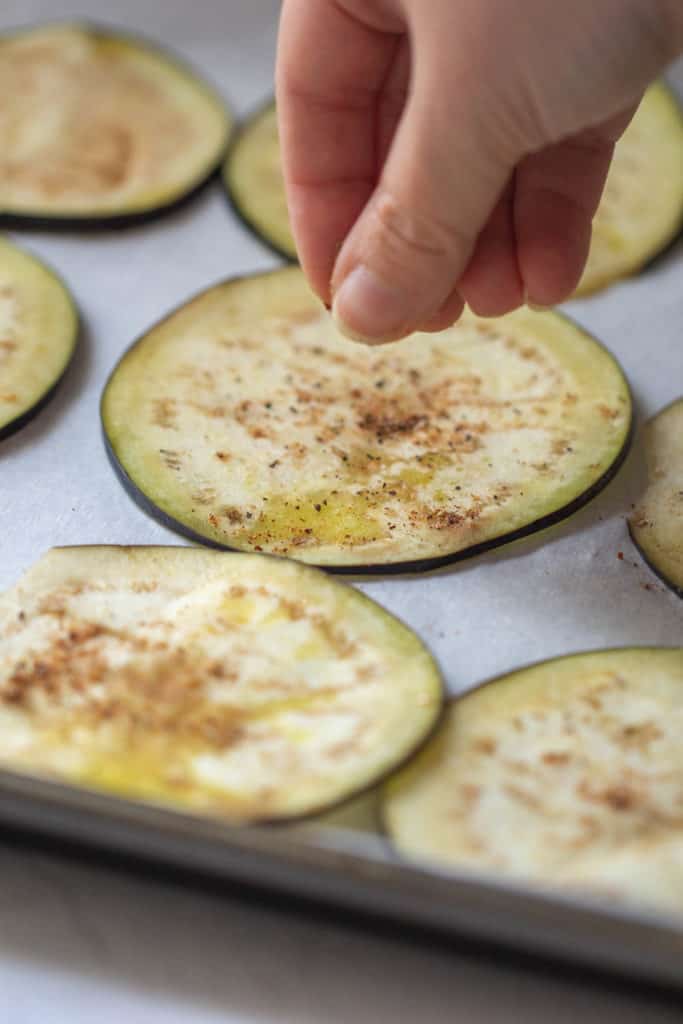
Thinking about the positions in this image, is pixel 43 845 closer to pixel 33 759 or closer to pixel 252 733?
pixel 33 759

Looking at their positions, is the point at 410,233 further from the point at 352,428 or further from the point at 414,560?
the point at 352,428

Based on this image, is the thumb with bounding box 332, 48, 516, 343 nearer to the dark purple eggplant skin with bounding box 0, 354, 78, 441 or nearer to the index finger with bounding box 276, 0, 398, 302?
the index finger with bounding box 276, 0, 398, 302

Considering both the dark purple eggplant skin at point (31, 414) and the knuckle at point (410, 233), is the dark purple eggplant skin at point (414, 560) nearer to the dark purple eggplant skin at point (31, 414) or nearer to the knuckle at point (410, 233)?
the dark purple eggplant skin at point (31, 414)

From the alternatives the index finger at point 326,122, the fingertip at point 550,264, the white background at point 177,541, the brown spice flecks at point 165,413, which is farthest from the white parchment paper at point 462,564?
the index finger at point 326,122

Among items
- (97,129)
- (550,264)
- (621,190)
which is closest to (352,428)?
(550,264)

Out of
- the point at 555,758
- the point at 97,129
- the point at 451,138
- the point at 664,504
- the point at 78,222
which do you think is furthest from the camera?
the point at 97,129

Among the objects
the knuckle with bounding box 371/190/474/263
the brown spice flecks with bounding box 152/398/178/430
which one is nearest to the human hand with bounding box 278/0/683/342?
the knuckle with bounding box 371/190/474/263
